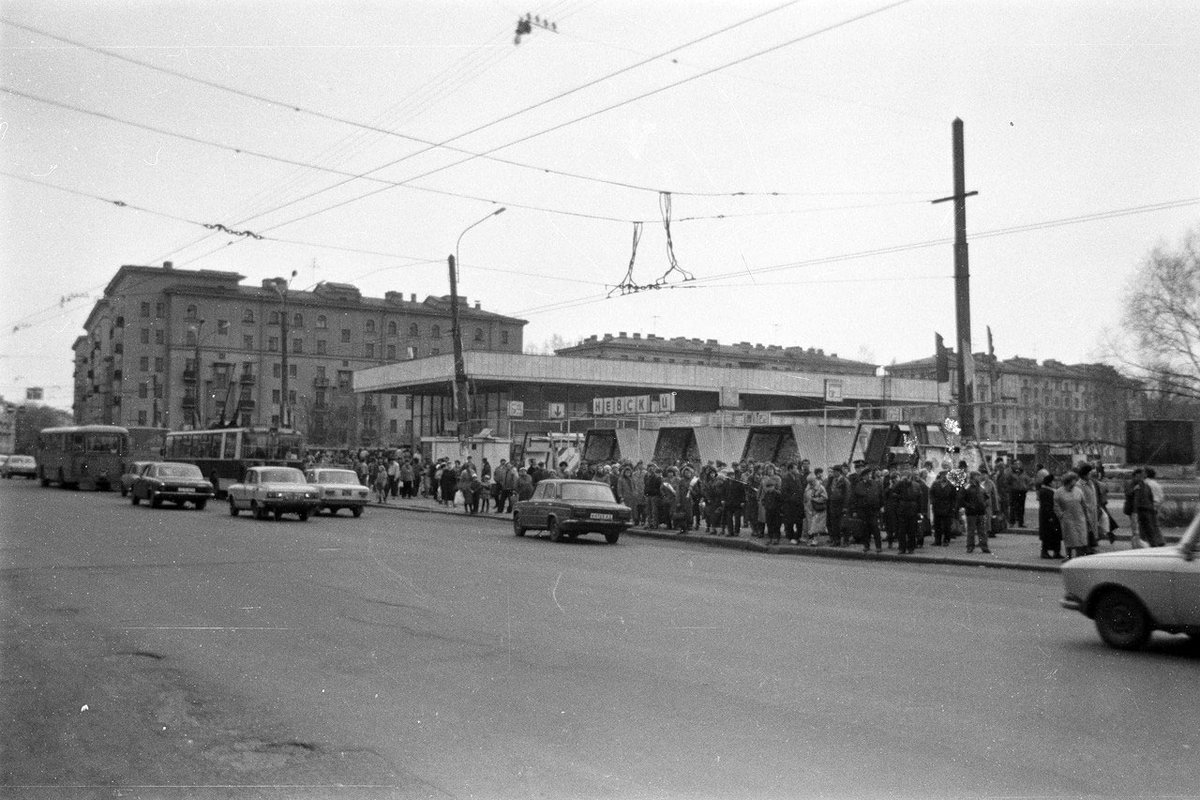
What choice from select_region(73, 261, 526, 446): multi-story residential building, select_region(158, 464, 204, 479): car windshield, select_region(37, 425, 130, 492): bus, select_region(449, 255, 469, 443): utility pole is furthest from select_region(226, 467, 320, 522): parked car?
select_region(37, 425, 130, 492): bus

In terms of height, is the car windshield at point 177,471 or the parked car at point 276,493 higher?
the car windshield at point 177,471

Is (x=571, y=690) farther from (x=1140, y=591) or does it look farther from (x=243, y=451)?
(x=243, y=451)

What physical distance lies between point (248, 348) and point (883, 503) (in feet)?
215

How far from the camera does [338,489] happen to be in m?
32.0

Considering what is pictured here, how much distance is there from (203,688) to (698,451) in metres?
28.5

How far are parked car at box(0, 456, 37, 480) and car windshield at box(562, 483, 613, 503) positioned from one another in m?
60.2

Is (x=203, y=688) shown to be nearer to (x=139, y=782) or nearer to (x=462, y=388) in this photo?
(x=139, y=782)

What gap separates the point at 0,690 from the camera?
7926 millimetres

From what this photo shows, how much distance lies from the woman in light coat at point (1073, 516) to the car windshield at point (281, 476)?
19202 mm

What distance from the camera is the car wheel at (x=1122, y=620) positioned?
9719mm

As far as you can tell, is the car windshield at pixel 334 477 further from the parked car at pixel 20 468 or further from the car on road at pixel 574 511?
the parked car at pixel 20 468

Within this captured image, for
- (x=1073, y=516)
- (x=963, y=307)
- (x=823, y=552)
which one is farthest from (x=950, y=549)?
(x=963, y=307)

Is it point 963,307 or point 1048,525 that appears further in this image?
point 963,307

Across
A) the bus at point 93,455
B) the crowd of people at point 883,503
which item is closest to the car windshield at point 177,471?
the crowd of people at point 883,503
